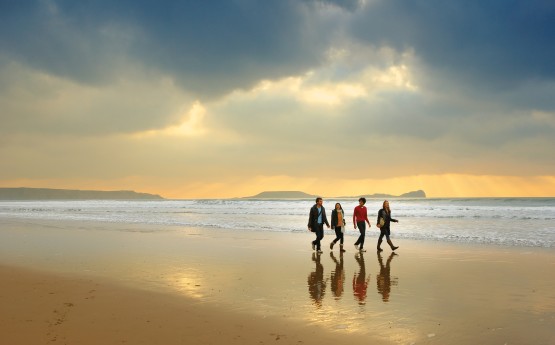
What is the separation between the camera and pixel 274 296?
7965mm

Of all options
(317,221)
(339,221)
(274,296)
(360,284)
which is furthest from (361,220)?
(274,296)

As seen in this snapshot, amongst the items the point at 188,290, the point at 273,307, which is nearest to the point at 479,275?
the point at 273,307

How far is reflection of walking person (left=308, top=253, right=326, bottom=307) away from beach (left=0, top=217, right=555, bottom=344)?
1.1 inches

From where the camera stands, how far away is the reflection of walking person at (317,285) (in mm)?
7829

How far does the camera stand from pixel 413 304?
24.4ft

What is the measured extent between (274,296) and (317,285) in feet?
4.66

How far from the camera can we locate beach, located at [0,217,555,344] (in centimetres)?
578

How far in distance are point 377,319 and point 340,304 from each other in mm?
1026

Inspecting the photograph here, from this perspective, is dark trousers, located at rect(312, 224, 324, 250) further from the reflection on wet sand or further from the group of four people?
the reflection on wet sand

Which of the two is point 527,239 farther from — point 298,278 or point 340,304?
point 340,304

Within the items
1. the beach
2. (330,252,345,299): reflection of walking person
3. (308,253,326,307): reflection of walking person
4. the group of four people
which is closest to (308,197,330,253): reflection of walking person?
the group of four people

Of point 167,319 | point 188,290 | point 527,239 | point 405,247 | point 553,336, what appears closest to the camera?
point 553,336

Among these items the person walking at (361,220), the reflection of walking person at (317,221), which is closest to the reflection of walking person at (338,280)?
the reflection of walking person at (317,221)

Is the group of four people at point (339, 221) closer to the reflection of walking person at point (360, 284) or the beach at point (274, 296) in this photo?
the beach at point (274, 296)
